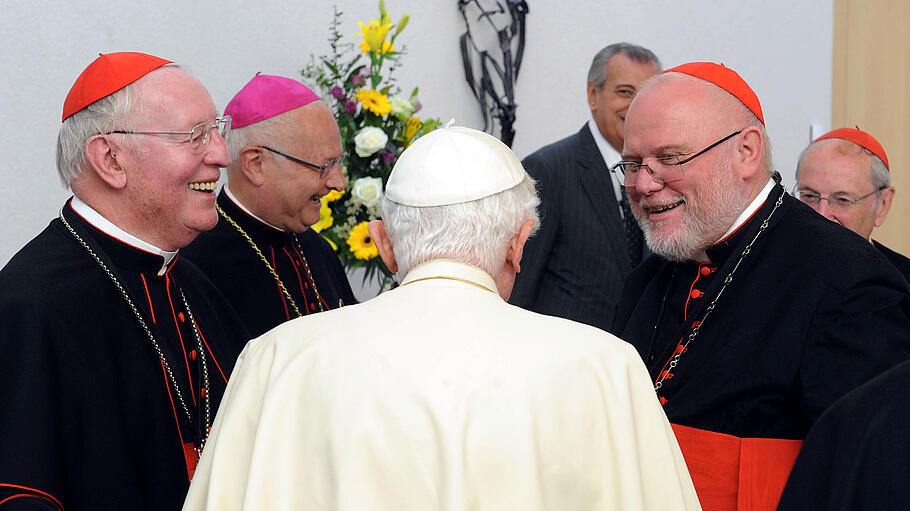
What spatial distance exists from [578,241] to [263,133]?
1.39 meters

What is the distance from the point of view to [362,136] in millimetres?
4004

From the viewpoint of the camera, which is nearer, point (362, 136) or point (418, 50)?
point (362, 136)

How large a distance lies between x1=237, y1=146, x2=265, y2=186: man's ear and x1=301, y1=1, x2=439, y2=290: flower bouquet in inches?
18.0

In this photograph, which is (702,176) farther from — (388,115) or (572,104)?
(572,104)

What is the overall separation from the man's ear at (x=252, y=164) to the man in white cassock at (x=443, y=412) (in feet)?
5.65

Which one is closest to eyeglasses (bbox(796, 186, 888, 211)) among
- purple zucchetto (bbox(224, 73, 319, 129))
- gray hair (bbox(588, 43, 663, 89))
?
gray hair (bbox(588, 43, 663, 89))

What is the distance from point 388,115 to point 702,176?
6.14 feet

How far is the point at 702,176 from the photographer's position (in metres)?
2.61

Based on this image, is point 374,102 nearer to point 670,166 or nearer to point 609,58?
point 609,58

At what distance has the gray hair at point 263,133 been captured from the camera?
3.48 metres

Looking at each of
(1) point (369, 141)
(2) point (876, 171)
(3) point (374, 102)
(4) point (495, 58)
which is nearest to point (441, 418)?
(1) point (369, 141)

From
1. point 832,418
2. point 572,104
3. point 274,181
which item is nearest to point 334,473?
point 832,418

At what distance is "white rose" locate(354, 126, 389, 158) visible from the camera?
399 cm

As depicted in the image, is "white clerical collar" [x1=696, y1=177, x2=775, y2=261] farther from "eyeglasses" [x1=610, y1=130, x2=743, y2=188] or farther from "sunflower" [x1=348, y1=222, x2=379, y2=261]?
"sunflower" [x1=348, y1=222, x2=379, y2=261]
